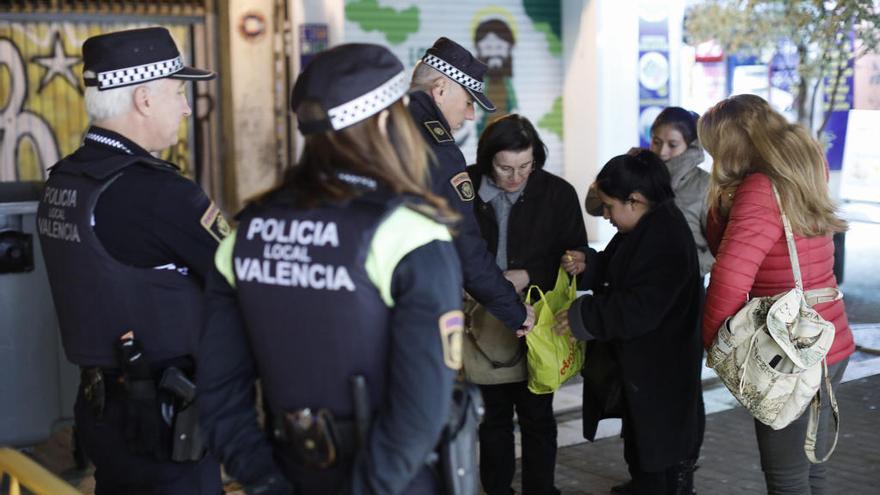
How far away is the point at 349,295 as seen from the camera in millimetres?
2379

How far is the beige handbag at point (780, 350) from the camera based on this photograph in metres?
3.82

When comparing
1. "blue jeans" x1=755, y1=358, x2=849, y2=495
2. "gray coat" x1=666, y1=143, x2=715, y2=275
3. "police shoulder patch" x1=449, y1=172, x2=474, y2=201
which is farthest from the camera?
"gray coat" x1=666, y1=143, x2=715, y2=275

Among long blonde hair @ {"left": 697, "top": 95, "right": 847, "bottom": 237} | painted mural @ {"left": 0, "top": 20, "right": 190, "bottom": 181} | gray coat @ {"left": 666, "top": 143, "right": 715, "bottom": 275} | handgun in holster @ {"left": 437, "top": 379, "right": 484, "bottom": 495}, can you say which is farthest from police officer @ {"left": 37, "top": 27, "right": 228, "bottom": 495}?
painted mural @ {"left": 0, "top": 20, "right": 190, "bottom": 181}

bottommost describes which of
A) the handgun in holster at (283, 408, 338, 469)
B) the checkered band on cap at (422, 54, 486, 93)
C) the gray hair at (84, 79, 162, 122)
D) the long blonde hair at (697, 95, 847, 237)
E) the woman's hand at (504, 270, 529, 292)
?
the woman's hand at (504, 270, 529, 292)

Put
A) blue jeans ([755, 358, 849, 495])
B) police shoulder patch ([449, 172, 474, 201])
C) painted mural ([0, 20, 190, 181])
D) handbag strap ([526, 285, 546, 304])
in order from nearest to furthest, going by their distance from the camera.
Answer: blue jeans ([755, 358, 849, 495]) < police shoulder patch ([449, 172, 474, 201]) < handbag strap ([526, 285, 546, 304]) < painted mural ([0, 20, 190, 181])

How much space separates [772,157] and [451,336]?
6.45 ft

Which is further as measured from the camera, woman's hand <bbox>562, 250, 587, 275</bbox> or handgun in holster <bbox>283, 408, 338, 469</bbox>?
woman's hand <bbox>562, 250, 587, 275</bbox>

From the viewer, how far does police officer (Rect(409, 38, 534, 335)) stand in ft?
13.6

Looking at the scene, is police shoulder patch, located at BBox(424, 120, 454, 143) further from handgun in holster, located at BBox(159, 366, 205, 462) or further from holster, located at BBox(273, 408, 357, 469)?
holster, located at BBox(273, 408, 357, 469)

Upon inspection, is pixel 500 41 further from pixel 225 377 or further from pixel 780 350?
pixel 225 377

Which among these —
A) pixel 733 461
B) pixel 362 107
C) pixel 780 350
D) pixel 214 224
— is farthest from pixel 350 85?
pixel 733 461

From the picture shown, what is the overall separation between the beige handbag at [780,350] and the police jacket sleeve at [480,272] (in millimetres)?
808

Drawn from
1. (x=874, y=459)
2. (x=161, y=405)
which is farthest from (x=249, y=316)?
(x=874, y=459)

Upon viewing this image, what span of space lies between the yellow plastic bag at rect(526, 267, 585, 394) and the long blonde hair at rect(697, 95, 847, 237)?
2.81ft
